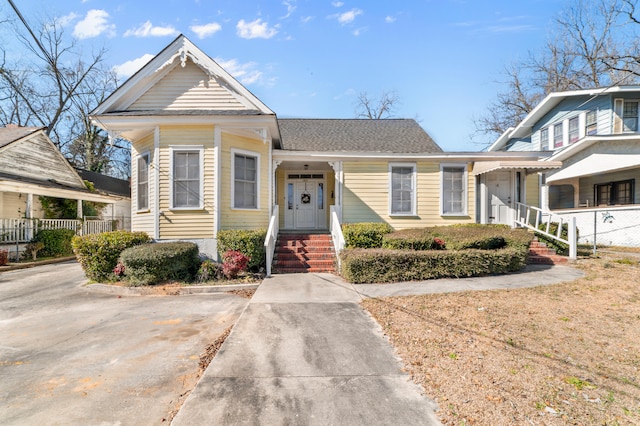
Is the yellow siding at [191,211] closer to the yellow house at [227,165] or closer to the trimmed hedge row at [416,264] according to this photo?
the yellow house at [227,165]

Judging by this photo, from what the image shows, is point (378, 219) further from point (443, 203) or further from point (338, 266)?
point (338, 266)

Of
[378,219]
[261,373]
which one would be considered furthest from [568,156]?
[261,373]

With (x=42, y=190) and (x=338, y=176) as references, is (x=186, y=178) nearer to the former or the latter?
(x=338, y=176)

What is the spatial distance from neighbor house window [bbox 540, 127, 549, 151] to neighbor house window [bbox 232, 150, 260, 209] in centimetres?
1757

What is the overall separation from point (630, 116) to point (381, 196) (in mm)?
13494

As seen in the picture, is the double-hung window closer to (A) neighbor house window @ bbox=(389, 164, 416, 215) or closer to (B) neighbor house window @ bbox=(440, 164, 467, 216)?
(A) neighbor house window @ bbox=(389, 164, 416, 215)

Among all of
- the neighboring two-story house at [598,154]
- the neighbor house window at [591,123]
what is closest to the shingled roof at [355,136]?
the neighboring two-story house at [598,154]

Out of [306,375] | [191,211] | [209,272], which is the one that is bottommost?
[306,375]

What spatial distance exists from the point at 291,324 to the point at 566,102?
19.7 m

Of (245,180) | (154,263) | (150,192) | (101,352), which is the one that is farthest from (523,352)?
(150,192)

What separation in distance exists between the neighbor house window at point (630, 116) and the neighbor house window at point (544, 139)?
137 inches

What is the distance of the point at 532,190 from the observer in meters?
12.2

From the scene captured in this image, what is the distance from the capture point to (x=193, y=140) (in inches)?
355

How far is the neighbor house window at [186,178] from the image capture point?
898 centimetres
